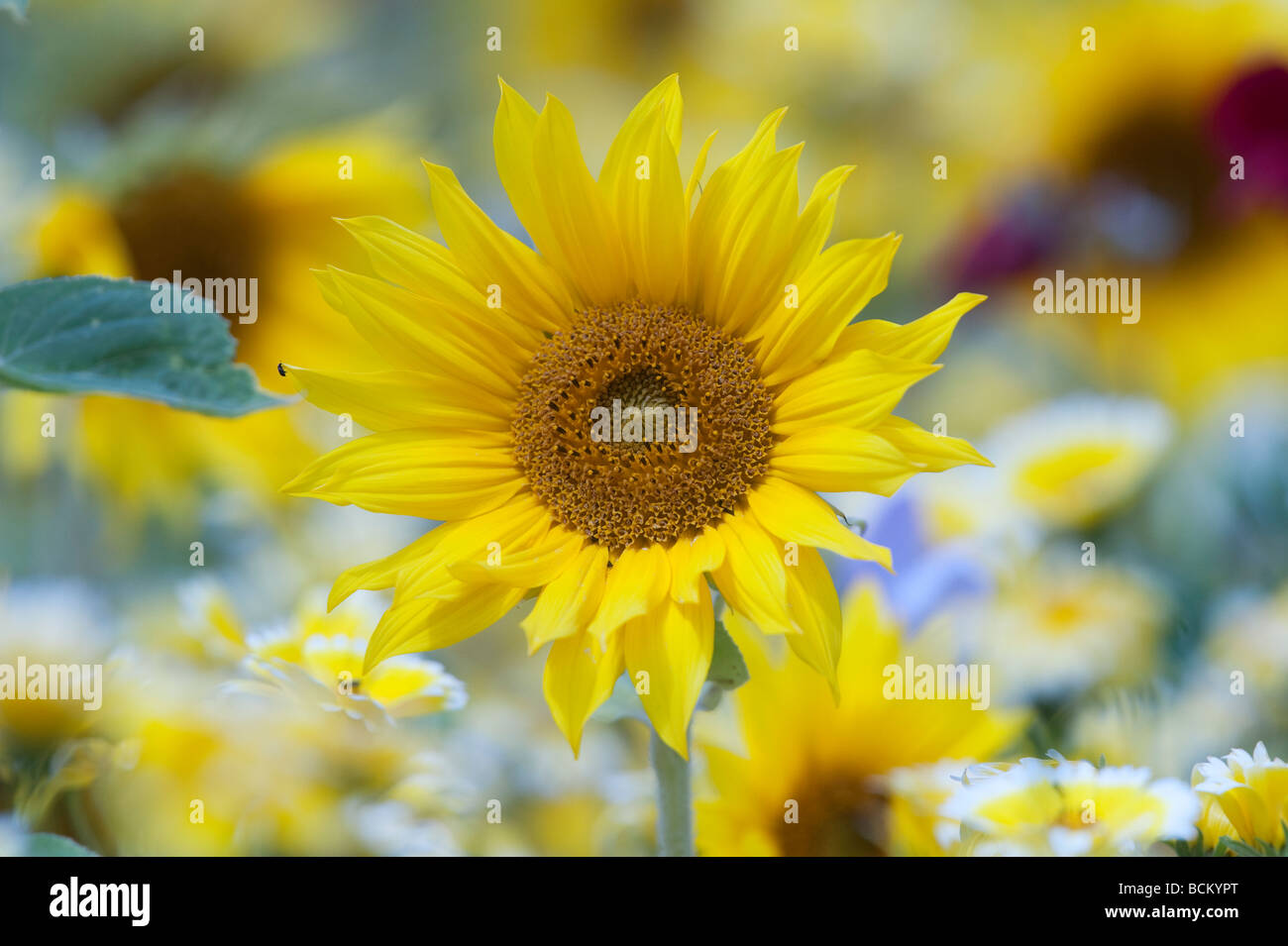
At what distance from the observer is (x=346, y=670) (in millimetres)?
760

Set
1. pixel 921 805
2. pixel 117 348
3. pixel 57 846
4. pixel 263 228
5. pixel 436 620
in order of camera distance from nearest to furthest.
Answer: pixel 117 348 < pixel 57 846 < pixel 436 620 < pixel 921 805 < pixel 263 228

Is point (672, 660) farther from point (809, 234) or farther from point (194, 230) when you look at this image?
point (194, 230)

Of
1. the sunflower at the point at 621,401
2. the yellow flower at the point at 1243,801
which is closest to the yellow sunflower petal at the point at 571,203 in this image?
the sunflower at the point at 621,401

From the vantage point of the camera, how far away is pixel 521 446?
62 cm

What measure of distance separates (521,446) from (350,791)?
0.38 metres

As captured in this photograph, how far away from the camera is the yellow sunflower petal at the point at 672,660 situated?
0.53 m

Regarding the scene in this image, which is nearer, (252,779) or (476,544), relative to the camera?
(476,544)

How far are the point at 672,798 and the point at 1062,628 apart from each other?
356 millimetres

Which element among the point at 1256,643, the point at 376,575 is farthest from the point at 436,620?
the point at 1256,643

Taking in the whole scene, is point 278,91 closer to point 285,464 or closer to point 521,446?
point 285,464

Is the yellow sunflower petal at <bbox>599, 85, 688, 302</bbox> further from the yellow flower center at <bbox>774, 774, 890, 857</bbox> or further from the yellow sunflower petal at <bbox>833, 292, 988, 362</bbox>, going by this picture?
the yellow flower center at <bbox>774, 774, 890, 857</bbox>

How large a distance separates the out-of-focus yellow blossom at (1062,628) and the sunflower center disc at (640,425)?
30cm

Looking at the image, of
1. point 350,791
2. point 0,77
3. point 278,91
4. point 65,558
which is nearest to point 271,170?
point 278,91

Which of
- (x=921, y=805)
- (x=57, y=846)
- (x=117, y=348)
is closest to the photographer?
(x=117, y=348)
